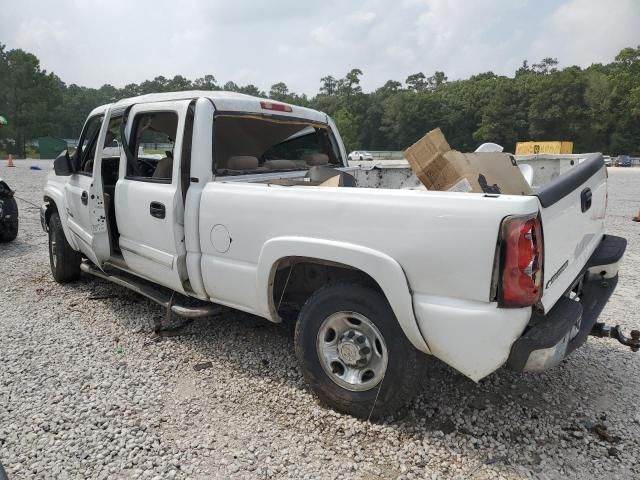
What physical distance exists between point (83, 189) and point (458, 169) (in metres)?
3.55

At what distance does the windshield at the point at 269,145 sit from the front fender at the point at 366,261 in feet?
3.19

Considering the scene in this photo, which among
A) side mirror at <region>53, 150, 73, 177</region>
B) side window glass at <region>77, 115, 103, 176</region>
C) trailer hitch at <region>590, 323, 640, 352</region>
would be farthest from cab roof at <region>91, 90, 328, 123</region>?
trailer hitch at <region>590, 323, 640, 352</region>

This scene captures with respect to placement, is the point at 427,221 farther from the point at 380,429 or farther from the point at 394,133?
the point at 394,133

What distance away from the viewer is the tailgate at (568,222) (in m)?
2.30

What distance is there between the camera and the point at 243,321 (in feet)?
14.4

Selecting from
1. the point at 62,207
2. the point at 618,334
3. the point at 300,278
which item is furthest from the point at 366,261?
the point at 62,207

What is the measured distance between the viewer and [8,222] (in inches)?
310

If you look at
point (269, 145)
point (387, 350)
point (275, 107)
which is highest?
point (275, 107)

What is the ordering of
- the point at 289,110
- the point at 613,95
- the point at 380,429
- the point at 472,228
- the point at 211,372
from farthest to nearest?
the point at 613,95 → the point at 289,110 → the point at 211,372 → the point at 380,429 → the point at 472,228

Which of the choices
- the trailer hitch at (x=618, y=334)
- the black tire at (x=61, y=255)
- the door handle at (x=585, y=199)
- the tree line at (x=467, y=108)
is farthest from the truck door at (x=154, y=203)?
the tree line at (x=467, y=108)

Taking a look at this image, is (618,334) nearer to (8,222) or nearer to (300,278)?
(300,278)

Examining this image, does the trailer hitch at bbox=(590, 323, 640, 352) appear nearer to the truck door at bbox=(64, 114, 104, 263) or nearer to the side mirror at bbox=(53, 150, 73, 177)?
the truck door at bbox=(64, 114, 104, 263)

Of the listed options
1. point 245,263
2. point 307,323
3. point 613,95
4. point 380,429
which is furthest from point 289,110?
point 613,95

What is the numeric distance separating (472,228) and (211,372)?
2.23 meters
